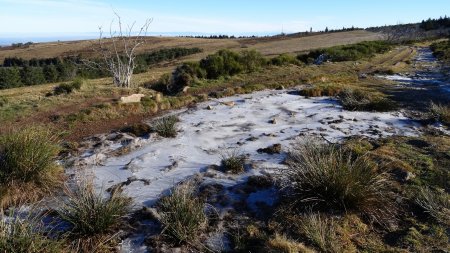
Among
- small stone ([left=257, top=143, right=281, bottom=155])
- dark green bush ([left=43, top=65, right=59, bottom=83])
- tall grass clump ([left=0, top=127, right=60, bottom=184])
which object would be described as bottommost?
dark green bush ([left=43, top=65, right=59, bottom=83])

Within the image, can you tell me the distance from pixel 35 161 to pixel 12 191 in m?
0.57

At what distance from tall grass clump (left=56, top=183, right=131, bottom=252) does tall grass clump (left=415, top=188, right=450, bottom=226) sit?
13.0 ft

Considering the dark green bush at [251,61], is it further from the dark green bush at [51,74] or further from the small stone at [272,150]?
the dark green bush at [51,74]

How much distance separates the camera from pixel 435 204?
17.5 ft

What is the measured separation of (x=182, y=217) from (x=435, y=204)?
3.36 meters

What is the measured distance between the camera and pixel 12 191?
554cm

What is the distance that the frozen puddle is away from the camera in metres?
6.43

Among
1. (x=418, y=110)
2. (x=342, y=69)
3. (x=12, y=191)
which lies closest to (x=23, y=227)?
(x=12, y=191)

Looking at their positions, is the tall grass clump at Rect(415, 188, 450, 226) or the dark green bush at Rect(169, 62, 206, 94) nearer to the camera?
the tall grass clump at Rect(415, 188, 450, 226)

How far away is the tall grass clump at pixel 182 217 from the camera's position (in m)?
4.74

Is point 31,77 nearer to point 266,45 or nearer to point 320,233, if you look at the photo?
point 266,45

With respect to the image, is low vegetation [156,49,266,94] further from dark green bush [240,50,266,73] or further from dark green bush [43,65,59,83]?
dark green bush [43,65,59,83]

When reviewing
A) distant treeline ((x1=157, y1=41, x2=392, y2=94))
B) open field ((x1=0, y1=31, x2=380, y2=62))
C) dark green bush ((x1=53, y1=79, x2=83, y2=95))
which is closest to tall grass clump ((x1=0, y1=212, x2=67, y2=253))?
dark green bush ((x1=53, y1=79, x2=83, y2=95))

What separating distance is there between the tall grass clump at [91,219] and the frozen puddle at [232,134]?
0.56 metres
